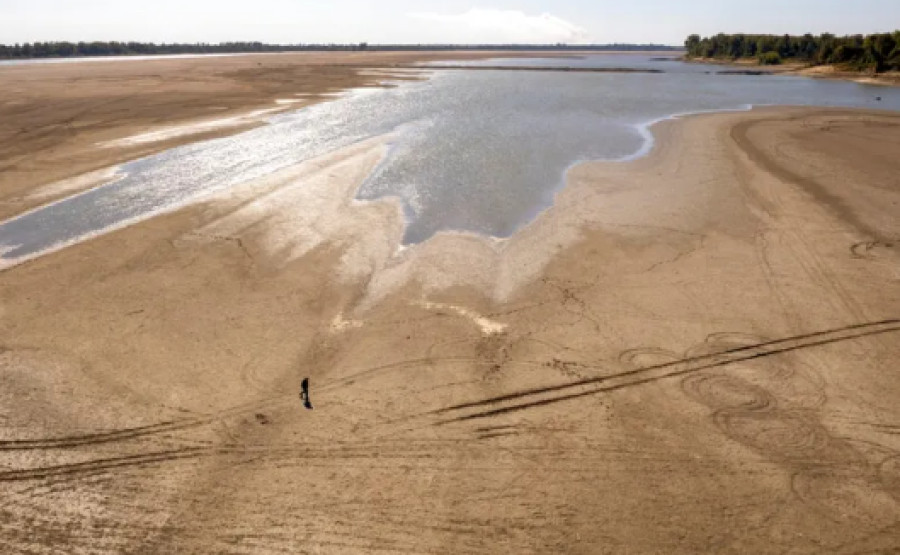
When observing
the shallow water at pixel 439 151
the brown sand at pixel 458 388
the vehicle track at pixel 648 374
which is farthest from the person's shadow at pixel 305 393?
the shallow water at pixel 439 151

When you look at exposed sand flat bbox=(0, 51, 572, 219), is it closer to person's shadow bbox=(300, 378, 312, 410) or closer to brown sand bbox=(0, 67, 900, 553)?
brown sand bbox=(0, 67, 900, 553)

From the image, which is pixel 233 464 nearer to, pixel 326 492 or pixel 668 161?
pixel 326 492

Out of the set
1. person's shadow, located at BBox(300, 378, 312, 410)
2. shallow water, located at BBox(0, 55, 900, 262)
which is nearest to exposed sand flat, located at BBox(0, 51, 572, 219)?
shallow water, located at BBox(0, 55, 900, 262)

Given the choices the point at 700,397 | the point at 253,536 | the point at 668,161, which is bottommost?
the point at 253,536

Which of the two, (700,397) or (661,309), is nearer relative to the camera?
(700,397)

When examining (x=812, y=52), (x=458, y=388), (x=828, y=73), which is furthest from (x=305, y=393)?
(x=812, y=52)

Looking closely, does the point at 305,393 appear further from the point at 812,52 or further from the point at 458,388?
the point at 812,52

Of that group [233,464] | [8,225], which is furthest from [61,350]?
[8,225]
